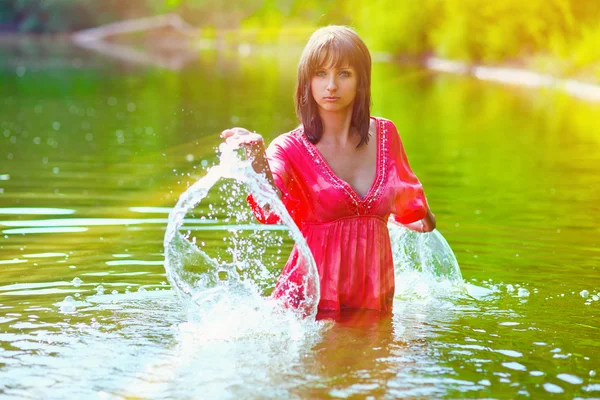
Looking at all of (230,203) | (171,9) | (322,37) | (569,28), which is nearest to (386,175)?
(322,37)

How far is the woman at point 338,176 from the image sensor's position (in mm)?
4461

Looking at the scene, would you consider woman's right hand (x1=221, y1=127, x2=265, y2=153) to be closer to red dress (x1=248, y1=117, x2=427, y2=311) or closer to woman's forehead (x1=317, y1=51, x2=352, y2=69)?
red dress (x1=248, y1=117, x2=427, y2=311)

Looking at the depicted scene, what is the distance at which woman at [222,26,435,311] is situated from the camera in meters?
4.46

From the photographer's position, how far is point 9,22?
78.9m

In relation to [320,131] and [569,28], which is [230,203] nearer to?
[320,131]

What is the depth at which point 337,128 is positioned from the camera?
462 centimetres

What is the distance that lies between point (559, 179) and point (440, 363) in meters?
7.30

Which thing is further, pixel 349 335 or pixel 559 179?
pixel 559 179

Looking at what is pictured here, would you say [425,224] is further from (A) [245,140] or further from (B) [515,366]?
(A) [245,140]

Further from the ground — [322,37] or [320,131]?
[322,37]

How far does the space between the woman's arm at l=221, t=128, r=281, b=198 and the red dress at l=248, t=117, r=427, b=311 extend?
6.7 inches

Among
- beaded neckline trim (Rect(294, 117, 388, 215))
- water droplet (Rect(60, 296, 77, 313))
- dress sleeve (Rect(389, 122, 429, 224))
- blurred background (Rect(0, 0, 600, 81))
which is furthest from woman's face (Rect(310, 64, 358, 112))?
water droplet (Rect(60, 296, 77, 313))

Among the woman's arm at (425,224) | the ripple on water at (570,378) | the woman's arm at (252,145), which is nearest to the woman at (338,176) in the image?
the woman's arm at (252,145)

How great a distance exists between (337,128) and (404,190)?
1.35ft
